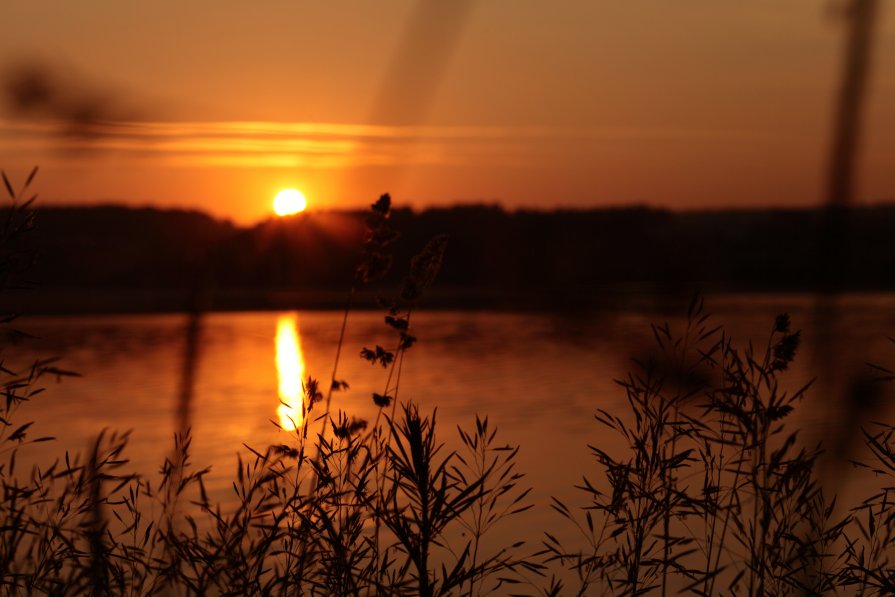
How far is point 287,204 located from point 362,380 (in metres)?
16.3

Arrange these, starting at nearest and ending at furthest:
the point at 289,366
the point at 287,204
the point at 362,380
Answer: the point at 287,204 → the point at 362,380 → the point at 289,366

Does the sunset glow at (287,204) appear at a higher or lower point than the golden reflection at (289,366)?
lower

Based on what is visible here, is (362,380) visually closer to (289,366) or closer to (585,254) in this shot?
(289,366)

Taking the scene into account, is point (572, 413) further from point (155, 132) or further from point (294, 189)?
point (155, 132)

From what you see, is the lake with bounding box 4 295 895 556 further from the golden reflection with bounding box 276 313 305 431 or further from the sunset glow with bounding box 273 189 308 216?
the sunset glow with bounding box 273 189 308 216

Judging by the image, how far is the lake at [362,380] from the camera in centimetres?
1231

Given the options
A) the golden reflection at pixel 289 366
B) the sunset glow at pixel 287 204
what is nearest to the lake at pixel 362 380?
the golden reflection at pixel 289 366

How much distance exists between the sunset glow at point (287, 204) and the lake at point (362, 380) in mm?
862

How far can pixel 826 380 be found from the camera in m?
1.23

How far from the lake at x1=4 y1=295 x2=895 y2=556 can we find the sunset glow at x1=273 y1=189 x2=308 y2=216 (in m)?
0.86

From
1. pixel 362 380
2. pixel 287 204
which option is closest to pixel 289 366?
pixel 362 380

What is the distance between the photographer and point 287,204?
291 cm

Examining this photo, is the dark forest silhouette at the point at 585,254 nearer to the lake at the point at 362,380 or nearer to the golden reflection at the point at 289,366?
the lake at the point at 362,380

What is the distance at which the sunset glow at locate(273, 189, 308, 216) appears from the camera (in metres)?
2.84
